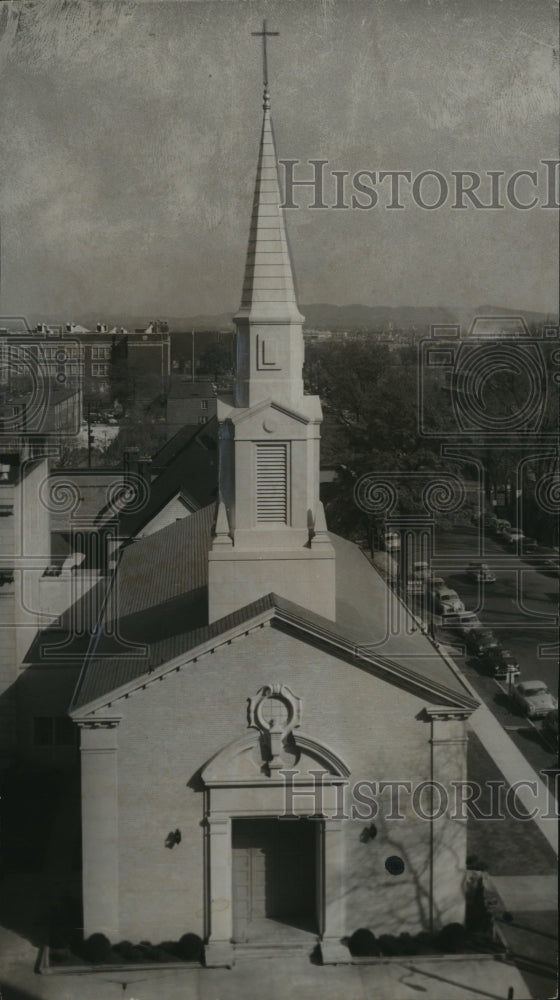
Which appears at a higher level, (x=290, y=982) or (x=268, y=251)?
(x=268, y=251)

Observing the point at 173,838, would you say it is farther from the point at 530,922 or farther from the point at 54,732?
the point at 54,732

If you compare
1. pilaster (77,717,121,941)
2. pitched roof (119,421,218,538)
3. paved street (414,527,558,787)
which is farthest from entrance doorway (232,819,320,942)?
pitched roof (119,421,218,538)

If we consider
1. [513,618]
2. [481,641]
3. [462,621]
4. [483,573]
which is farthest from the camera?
A: [483,573]

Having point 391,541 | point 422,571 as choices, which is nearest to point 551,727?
point 422,571

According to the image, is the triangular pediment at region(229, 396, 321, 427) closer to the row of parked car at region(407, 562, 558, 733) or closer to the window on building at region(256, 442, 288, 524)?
the window on building at region(256, 442, 288, 524)

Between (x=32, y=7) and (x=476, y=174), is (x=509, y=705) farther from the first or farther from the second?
(x=32, y=7)

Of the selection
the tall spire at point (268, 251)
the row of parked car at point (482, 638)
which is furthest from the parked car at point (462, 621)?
the tall spire at point (268, 251)
